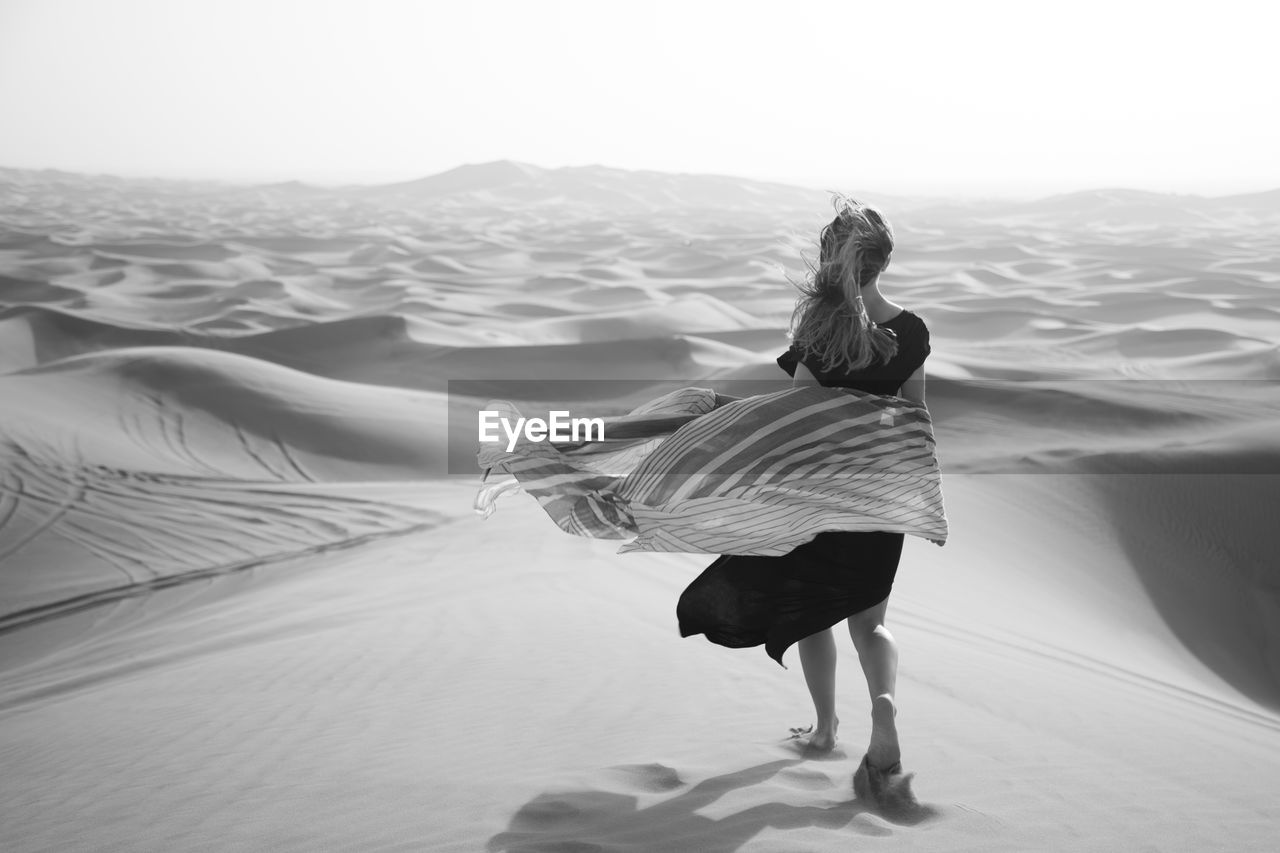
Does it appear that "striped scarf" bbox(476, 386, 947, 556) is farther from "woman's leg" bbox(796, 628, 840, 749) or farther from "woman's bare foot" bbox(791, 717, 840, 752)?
"woman's bare foot" bbox(791, 717, 840, 752)

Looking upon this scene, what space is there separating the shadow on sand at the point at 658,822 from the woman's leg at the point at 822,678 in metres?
0.33

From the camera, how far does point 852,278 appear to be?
277 cm

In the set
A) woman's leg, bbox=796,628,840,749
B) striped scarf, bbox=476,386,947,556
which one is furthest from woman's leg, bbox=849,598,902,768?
striped scarf, bbox=476,386,947,556

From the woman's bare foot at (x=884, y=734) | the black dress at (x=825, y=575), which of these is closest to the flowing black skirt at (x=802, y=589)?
the black dress at (x=825, y=575)

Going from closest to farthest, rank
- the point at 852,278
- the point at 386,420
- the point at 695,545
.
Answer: the point at 852,278, the point at 695,545, the point at 386,420

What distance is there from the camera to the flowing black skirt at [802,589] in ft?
9.36

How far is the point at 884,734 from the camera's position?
109 inches

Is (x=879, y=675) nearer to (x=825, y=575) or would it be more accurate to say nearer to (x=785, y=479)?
(x=825, y=575)

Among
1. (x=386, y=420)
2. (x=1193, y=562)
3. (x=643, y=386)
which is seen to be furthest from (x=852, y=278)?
(x=643, y=386)

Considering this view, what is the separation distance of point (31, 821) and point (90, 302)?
22.0 meters

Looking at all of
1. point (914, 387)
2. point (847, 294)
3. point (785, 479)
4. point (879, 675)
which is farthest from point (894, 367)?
point (879, 675)

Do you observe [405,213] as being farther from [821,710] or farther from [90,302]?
[821,710]

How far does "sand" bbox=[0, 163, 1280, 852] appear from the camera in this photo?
284 cm

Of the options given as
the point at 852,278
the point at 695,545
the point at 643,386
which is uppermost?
the point at 852,278
